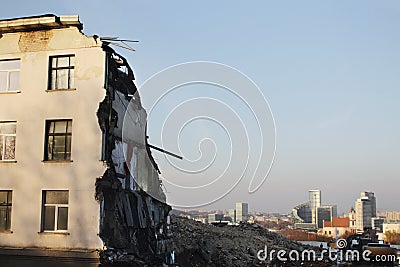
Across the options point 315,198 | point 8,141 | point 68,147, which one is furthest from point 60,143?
point 315,198

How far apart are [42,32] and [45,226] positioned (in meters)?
7.85

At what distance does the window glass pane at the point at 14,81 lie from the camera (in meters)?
17.3

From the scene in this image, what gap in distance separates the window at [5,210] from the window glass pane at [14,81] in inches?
170

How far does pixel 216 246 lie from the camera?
28641 mm

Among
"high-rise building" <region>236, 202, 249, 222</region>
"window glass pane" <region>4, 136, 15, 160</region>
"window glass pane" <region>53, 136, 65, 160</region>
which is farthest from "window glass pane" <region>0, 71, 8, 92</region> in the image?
"high-rise building" <region>236, 202, 249, 222</region>

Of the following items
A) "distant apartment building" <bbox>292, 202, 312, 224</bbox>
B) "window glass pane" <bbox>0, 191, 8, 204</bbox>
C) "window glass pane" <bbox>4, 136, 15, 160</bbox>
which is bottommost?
"distant apartment building" <bbox>292, 202, 312, 224</bbox>

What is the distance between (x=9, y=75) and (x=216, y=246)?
17.8m

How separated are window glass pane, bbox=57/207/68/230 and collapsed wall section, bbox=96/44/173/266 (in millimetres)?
1453

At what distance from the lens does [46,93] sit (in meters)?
16.7

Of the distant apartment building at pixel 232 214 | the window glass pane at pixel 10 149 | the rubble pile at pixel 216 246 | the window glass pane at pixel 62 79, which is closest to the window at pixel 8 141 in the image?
the window glass pane at pixel 10 149

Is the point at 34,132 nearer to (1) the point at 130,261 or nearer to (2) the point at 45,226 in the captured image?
(2) the point at 45,226

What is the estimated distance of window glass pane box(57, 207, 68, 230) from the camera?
15727mm

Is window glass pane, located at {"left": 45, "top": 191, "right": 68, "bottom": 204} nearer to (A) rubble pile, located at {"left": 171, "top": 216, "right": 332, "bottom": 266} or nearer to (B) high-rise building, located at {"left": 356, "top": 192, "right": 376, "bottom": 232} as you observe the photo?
(A) rubble pile, located at {"left": 171, "top": 216, "right": 332, "bottom": 266}

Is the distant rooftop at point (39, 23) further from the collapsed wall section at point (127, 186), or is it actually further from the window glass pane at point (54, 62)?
the collapsed wall section at point (127, 186)
